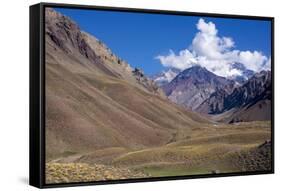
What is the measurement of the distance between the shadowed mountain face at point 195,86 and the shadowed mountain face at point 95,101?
0.15 metres

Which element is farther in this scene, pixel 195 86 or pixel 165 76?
pixel 195 86

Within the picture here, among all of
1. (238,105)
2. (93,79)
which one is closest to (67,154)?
(93,79)

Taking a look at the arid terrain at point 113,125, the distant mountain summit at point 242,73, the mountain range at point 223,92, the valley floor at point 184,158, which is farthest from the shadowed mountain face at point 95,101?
the distant mountain summit at point 242,73

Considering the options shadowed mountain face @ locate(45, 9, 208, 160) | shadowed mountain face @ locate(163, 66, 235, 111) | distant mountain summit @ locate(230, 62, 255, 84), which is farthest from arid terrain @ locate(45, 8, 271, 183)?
distant mountain summit @ locate(230, 62, 255, 84)

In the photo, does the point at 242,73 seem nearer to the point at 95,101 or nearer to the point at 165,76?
the point at 165,76

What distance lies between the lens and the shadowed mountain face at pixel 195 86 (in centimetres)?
1013

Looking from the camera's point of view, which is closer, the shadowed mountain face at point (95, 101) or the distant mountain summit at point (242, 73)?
the shadowed mountain face at point (95, 101)

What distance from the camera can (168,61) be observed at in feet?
32.9

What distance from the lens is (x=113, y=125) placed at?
9.52 m

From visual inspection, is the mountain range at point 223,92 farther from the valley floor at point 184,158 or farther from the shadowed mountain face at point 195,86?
the valley floor at point 184,158

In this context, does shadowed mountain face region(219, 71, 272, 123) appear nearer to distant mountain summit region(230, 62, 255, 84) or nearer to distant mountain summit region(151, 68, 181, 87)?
distant mountain summit region(230, 62, 255, 84)

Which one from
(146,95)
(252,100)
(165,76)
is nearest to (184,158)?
(146,95)

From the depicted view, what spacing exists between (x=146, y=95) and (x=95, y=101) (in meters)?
0.84

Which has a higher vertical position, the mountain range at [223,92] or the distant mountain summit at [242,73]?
the distant mountain summit at [242,73]
